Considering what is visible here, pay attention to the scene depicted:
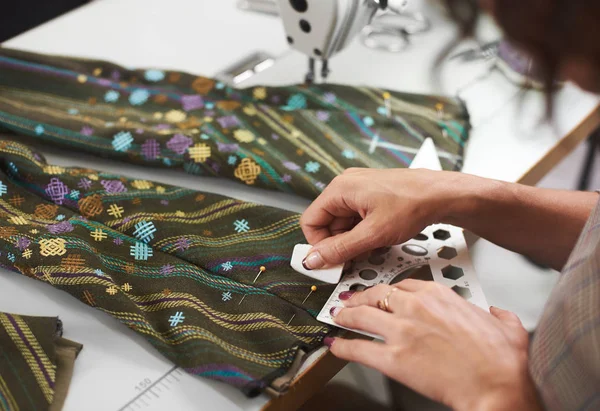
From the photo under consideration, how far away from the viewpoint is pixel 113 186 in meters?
0.93

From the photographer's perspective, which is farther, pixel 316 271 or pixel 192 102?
pixel 192 102

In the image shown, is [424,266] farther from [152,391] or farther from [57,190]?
[57,190]

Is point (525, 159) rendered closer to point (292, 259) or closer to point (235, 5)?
point (292, 259)

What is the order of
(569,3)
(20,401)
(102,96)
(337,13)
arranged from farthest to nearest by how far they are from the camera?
1. (102,96)
2. (337,13)
3. (20,401)
4. (569,3)

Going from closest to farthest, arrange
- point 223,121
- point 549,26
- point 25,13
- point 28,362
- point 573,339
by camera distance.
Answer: point 549,26 → point 573,339 → point 28,362 → point 223,121 → point 25,13

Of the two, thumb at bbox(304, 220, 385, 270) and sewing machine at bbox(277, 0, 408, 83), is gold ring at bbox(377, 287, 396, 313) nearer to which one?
thumb at bbox(304, 220, 385, 270)

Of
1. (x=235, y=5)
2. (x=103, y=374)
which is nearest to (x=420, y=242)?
(x=103, y=374)

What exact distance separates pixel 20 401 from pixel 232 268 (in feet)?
0.96

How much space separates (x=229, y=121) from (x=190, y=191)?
0.58 ft

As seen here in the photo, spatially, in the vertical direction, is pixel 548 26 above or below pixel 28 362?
above

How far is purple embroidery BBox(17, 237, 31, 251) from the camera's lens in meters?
0.81

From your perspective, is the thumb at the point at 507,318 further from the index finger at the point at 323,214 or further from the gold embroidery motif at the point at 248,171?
the gold embroidery motif at the point at 248,171

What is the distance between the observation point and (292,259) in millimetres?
816

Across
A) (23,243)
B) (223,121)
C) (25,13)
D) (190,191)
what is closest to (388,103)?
(223,121)
